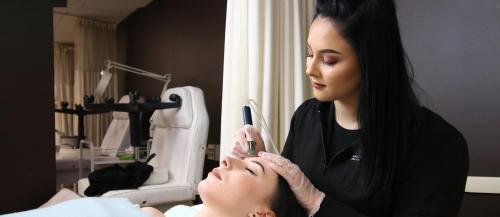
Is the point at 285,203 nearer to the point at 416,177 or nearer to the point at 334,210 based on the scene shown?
the point at 334,210

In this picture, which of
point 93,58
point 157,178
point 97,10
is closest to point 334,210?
point 157,178

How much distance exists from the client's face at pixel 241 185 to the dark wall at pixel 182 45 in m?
2.25

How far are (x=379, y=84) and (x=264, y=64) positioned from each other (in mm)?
A: 897

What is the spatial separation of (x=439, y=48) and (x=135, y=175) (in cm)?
149

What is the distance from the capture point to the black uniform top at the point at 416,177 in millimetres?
821

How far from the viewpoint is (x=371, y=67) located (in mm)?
836

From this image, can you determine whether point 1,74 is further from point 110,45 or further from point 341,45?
point 110,45

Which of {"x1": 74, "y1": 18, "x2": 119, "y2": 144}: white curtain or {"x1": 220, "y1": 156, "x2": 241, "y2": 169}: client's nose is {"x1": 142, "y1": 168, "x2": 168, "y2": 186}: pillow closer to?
{"x1": 220, "y1": 156, "x2": 241, "y2": 169}: client's nose

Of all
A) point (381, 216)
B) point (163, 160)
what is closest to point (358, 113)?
point (381, 216)

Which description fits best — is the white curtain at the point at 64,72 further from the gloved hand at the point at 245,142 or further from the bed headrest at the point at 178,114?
the gloved hand at the point at 245,142

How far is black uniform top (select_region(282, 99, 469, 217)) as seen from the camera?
821mm

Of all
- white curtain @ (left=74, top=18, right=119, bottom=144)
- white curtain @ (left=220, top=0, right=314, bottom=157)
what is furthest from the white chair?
white curtain @ (left=74, top=18, right=119, bottom=144)

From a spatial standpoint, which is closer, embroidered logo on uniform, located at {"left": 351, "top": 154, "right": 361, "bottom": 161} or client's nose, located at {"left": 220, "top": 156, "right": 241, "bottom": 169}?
embroidered logo on uniform, located at {"left": 351, "top": 154, "right": 361, "bottom": 161}

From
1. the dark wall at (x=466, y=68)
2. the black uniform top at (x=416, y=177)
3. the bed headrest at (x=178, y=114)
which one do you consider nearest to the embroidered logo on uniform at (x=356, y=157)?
the black uniform top at (x=416, y=177)
